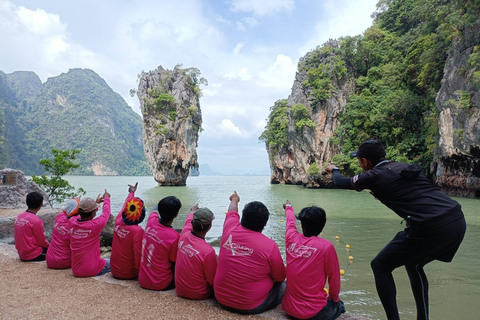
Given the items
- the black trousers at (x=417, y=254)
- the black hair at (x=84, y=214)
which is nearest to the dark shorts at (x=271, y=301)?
the black trousers at (x=417, y=254)

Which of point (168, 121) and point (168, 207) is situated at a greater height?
point (168, 121)

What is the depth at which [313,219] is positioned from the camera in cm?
251

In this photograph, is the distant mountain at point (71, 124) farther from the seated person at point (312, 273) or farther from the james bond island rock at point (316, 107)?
the seated person at point (312, 273)

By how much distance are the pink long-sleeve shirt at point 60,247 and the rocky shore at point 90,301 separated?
0.16 meters

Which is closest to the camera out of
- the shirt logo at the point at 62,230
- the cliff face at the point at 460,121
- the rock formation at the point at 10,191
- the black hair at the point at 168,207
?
the black hair at the point at 168,207

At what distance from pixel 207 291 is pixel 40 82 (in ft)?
590

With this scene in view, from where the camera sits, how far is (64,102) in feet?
397

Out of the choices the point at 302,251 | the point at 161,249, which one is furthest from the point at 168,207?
the point at 302,251

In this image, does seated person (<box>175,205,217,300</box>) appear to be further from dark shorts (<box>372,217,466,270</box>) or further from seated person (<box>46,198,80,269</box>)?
seated person (<box>46,198,80,269</box>)

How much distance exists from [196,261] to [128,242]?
1182 millimetres

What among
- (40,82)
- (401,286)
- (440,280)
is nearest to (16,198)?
(401,286)

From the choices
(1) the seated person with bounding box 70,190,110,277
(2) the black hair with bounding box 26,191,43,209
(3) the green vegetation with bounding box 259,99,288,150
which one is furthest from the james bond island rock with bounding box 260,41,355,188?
(1) the seated person with bounding box 70,190,110,277

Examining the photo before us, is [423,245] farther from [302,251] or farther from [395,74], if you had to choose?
[395,74]

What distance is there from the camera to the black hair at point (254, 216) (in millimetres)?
2660
